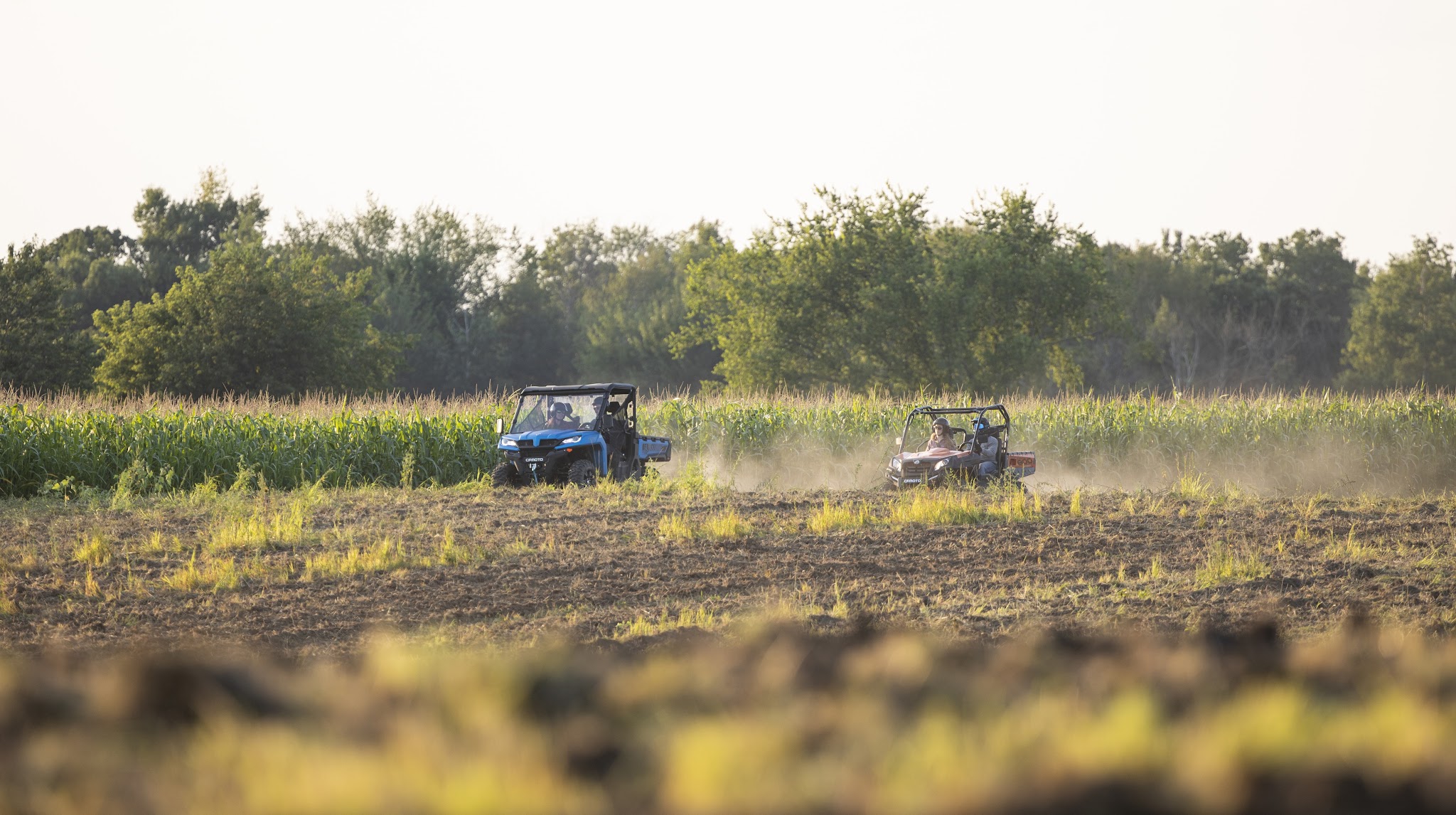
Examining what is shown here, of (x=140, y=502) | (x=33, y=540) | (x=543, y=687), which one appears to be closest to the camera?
(x=543, y=687)

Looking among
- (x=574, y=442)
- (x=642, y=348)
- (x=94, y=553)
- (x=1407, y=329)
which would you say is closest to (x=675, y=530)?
(x=94, y=553)

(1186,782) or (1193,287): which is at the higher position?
(1193,287)

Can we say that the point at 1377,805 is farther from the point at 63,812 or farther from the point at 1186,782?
the point at 63,812

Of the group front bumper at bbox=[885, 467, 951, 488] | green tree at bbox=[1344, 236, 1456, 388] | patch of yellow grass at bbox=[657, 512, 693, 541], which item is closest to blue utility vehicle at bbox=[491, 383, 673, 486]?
front bumper at bbox=[885, 467, 951, 488]

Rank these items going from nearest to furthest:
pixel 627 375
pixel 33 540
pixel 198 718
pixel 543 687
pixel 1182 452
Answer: pixel 198 718 → pixel 543 687 → pixel 33 540 → pixel 1182 452 → pixel 627 375

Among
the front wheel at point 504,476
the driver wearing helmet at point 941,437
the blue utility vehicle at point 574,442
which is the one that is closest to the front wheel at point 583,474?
the blue utility vehicle at point 574,442

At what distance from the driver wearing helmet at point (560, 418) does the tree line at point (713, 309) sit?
2083cm

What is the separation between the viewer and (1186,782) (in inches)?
77.2

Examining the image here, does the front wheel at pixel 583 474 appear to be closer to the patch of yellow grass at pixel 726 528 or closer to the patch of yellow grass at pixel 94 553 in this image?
the patch of yellow grass at pixel 726 528

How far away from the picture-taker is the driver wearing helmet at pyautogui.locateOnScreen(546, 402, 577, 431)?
61.9 ft

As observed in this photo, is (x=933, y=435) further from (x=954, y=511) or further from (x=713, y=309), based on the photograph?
(x=713, y=309)

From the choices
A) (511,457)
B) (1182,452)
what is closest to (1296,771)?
(511,457)

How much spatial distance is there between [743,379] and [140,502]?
30754 millimetres

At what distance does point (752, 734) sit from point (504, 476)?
16749 millimetres
